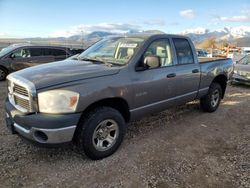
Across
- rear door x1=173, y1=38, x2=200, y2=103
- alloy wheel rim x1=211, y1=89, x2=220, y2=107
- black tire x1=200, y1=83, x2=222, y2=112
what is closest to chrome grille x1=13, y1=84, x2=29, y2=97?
rear door x1=173, y1=38, x2=200, y2=103

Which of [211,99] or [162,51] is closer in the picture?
[162,51]

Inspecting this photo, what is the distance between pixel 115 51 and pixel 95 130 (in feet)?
5.11

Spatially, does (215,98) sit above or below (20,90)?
below

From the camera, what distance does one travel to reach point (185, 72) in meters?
4.78

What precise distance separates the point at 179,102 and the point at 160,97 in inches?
28.1

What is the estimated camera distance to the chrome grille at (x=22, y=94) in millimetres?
3076

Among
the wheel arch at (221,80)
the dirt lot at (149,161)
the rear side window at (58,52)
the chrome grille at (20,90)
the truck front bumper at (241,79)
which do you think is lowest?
the dirt lot at (149,161)

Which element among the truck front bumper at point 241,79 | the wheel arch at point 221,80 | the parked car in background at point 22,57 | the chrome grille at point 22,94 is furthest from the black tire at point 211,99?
the parked car in background at point 22,57

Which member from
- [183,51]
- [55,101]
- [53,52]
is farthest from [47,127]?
[53,52]

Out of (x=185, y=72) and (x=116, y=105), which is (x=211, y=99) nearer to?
(x=185, y=72)

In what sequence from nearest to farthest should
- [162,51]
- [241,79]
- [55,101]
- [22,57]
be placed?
[55,101]
[162,51]
[241,79]
[22,57]

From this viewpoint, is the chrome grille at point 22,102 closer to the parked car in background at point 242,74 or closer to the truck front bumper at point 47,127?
the truck front bumper at point 47,127

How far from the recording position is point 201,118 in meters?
5.68

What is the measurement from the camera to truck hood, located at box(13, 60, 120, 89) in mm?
3162
